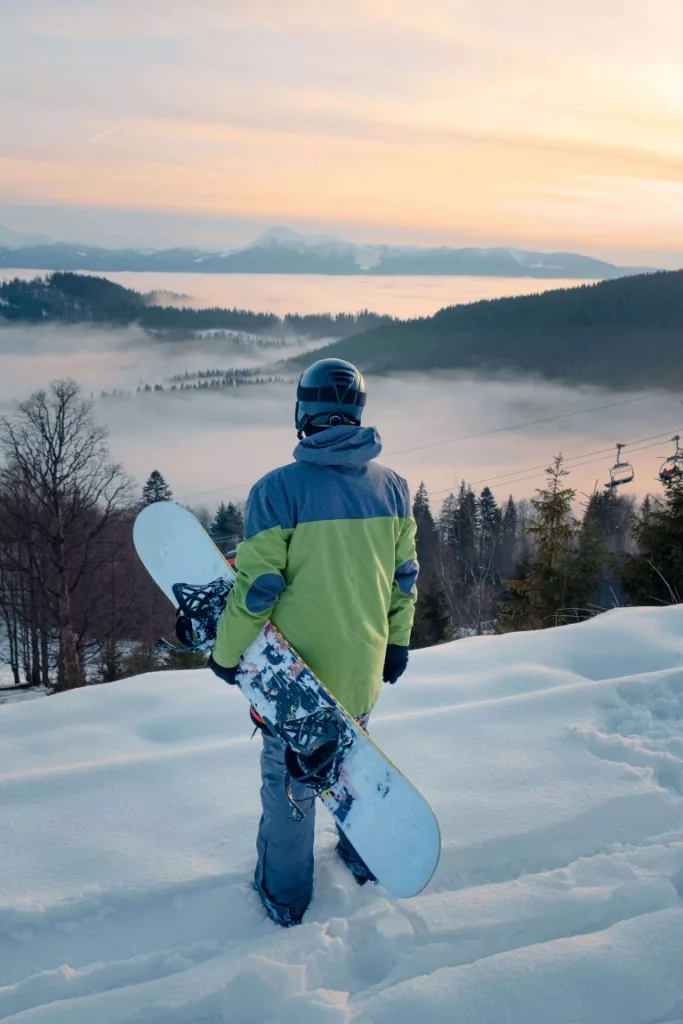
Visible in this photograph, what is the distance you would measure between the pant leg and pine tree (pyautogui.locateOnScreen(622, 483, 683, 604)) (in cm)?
1465

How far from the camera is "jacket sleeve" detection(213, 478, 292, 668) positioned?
2.25 meters

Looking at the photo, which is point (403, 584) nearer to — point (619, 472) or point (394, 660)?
point (394, 660)

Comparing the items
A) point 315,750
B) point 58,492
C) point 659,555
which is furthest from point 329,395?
point 58,492

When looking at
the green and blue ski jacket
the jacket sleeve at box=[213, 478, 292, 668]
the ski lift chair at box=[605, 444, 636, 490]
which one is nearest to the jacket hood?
the green and blue ski jacket

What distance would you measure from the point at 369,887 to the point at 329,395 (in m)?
1.82

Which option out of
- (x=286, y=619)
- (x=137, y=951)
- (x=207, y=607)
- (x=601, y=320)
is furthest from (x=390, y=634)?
(x=601, y=320)

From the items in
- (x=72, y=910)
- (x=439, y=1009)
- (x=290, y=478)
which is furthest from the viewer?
(x=72, y=910)

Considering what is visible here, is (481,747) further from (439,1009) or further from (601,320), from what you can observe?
(601,320)

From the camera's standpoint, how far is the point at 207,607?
290cm

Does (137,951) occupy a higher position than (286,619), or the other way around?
(286,619)

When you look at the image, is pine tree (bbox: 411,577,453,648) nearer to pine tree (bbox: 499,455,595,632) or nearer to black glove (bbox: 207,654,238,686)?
pine tree (bbox: 499,455,595,632)

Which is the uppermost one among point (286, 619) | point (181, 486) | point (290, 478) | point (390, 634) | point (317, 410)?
point (317, 410)

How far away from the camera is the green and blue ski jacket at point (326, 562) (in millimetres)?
2271

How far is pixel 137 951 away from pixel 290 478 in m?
1.65
